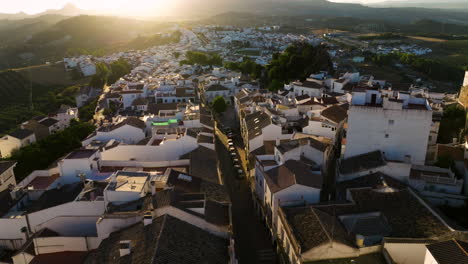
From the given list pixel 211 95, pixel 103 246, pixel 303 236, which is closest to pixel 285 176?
pixel 303 236

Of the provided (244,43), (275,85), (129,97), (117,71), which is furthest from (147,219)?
(244,43)

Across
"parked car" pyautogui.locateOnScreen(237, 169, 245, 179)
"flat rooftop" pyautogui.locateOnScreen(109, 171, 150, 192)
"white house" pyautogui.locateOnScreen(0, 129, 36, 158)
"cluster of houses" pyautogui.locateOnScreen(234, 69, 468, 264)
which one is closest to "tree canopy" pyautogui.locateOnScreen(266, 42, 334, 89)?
"cluster of houses" pyautogui.locateOnScreen(234, 69, 468, 264)

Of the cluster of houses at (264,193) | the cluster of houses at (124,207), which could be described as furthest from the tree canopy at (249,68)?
the cluster of houses at (124,207)

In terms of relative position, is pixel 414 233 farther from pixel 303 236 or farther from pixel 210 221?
pixel 210 221

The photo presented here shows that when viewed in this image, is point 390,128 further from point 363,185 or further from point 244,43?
point 244,43

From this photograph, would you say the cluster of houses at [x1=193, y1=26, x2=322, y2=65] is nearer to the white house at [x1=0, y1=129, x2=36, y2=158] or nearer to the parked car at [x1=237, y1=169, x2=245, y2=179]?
the white house at [x1=0, y1=129, x2=36, y2=158]
